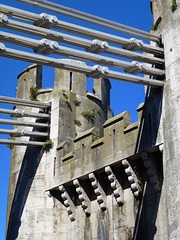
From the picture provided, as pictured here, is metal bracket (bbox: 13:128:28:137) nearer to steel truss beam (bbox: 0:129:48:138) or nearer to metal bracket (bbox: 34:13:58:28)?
steel truss beam (bbox: 0:129:48:138)

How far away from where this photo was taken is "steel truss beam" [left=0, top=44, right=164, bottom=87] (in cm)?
1283

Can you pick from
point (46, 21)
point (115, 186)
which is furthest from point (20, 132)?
point (46, 21)

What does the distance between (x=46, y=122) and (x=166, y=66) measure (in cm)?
731

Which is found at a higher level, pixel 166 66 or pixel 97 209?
pixel 166 66

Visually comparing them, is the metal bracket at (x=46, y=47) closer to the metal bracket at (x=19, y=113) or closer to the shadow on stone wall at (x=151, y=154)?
the shadow on stone wall at (x=151, y=154)

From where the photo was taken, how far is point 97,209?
1720 centimetres

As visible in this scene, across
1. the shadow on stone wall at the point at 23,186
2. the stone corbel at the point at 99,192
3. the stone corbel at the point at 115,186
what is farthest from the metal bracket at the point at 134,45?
the shadow on stone wall at the point at 23,186

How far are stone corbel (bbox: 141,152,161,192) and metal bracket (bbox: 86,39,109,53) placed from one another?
11.7 feet

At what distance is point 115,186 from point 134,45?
4.84m

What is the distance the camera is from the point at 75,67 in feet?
44.7

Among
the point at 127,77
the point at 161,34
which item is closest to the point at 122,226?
the point at 127,77

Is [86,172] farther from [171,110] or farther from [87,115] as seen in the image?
[171,110]

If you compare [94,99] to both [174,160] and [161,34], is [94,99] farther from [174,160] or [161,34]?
[174,160]

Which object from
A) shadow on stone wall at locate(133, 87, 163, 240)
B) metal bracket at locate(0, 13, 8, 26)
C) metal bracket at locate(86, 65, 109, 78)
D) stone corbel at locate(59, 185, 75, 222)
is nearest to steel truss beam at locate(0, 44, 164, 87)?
metal bracket at locate(86, 65, 109, 78)
